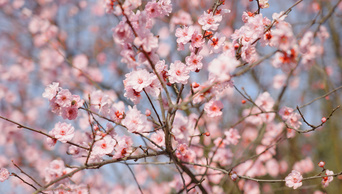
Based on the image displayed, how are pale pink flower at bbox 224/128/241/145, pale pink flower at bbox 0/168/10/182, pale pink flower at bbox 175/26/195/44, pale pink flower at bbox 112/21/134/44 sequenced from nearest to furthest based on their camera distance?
1. pale pink flower at bbox 112/21/134/44
2. pale pink flower at bbox 175/26/195/44
3. pale pink flower at bbox 0/168/10/182
4. pale pink flower at bbox 224/128/241/145

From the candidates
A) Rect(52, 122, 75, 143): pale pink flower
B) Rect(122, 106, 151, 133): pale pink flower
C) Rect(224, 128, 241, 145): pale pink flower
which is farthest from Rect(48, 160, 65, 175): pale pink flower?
Rect(224, 128, 241, 145): pale pink flower

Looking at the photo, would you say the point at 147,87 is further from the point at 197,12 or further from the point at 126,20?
the point at 197,12

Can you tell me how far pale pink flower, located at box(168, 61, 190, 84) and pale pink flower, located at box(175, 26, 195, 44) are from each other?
145 millimetres

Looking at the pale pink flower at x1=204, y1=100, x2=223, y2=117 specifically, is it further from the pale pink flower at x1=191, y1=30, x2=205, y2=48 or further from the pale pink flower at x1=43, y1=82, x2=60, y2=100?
the pale pink flower at x1=43, y1=82, x2=60, y2=100

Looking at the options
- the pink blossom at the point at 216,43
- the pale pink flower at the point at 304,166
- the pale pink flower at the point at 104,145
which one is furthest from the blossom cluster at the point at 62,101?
the pale pink flower at the point at 304,166

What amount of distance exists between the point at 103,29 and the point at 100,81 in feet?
5.92

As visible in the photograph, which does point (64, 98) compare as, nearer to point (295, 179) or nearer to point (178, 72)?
point (178, 72)

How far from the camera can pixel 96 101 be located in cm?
195

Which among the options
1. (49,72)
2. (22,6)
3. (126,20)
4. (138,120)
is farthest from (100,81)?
(126,20)

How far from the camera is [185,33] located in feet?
5.62

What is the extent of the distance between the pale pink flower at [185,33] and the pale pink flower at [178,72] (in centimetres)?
14

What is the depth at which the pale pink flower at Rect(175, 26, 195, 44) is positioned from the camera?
5.50ft

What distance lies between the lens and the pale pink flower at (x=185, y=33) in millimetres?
1677

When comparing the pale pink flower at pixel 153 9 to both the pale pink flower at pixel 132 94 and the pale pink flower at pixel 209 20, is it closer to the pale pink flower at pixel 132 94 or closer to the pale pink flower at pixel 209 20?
the pale pink flower at pixel 209 20
